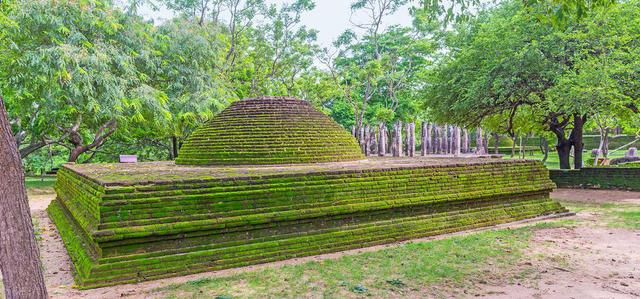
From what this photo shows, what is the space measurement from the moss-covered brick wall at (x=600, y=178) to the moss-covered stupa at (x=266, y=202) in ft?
19.1

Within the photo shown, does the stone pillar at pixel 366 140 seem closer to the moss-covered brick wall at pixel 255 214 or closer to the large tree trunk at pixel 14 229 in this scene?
the moss-covered brick wall at pixel 255 214

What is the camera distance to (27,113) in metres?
15.3

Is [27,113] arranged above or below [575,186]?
above

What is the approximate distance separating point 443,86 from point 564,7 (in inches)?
454

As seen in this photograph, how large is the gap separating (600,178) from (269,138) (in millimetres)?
11905

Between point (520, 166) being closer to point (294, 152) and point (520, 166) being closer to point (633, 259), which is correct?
point (633, 259)

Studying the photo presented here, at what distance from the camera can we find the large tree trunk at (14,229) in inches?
126

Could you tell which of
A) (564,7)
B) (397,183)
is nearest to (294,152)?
(397,183)

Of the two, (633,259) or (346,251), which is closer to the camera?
(633,259)

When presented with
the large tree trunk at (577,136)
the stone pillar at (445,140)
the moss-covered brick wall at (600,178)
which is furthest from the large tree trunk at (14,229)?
the stone pillar at (445,140)

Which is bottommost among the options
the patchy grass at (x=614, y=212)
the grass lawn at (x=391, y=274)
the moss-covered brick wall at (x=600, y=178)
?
the patchy grass at (x=614, y=212)

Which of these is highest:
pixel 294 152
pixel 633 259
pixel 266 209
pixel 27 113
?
pixel 27 113

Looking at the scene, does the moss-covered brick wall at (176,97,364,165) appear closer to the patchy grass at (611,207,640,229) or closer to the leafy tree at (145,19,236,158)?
the patchy grass at (611,207,640,229)

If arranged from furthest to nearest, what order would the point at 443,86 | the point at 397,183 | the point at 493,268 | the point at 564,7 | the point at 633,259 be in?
the point at 443,86, the point at 397,183, the point at 633,259, the point at 493,268, the point at 564,7
